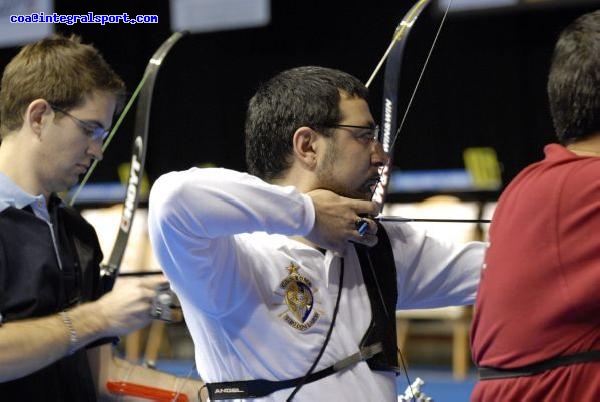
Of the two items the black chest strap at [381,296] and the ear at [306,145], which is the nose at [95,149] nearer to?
the ear at [306,145]

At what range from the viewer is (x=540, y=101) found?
8.12 metres

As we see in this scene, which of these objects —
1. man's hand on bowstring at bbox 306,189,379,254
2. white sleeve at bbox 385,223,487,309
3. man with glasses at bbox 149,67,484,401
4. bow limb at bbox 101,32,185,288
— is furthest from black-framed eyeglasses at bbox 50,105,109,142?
bow limb at bbox 101,32,185,288

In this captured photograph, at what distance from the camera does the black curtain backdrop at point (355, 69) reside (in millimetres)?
8141

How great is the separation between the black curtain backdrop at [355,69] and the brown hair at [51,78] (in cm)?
495

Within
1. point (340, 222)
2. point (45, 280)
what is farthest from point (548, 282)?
point (45, 280)

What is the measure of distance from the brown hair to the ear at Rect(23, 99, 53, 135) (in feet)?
0.05

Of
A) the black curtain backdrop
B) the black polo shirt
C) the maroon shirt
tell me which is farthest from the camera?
the black curtain backdrop

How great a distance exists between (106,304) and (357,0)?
7.09m

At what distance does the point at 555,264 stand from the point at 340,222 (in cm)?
51

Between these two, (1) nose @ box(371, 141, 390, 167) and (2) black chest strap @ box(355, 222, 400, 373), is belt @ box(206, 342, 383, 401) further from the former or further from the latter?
(1) nose @ box(371, 141, 390, 167)

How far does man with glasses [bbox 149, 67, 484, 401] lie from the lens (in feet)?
6.57

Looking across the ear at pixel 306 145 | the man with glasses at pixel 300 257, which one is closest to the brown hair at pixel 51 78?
the man with glasses at pixel 300 257

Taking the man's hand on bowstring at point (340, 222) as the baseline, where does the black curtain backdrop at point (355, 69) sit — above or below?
below

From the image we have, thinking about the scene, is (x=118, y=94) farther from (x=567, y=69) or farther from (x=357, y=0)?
(x=357, y=0)
